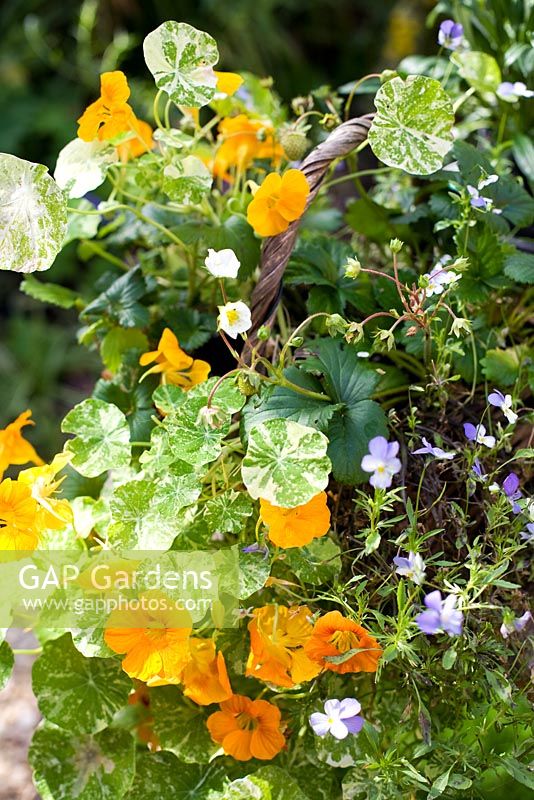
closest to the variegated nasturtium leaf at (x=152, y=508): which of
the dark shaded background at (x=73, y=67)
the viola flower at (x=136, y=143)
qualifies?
the viola flower at (x=136, y=143)

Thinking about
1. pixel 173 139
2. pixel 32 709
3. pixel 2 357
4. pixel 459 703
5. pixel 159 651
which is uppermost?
pixel 173 139

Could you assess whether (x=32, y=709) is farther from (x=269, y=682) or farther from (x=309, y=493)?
(x=309, y=493)

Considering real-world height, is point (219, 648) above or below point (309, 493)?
below

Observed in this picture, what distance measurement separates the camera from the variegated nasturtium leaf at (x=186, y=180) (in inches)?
30.2

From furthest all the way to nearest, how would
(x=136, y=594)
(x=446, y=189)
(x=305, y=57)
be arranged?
(x=305, y=57)
(x=446, y=189)
(x=136, y=594)

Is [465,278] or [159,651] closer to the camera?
[159,651]

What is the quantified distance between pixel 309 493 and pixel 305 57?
2.72m

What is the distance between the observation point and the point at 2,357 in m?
2.65

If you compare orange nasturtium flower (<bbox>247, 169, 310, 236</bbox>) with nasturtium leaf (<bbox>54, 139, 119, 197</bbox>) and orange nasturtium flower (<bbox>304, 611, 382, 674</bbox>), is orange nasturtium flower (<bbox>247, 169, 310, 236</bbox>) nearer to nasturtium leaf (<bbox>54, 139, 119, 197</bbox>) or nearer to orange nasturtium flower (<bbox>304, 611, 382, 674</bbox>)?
nasturtium leaf (<bbox>54, 139, 119, 197</bbox>)

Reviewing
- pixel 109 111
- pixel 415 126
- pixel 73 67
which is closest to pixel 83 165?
pixel 109 111

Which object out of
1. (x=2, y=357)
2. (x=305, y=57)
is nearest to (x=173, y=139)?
(x=2, y=357)

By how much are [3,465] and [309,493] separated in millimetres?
323

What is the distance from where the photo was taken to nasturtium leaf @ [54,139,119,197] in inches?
30.0

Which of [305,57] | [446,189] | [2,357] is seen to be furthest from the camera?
[305,57]
